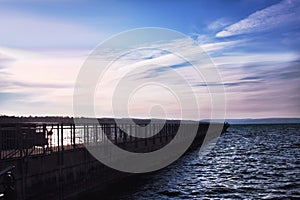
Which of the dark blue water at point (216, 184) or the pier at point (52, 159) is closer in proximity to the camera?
the pier at point (52, 159)

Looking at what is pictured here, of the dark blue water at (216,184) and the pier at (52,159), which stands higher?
the pier at (52,159)

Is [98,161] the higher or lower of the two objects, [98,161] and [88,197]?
the higher

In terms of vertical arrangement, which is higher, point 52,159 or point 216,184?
point 52,159

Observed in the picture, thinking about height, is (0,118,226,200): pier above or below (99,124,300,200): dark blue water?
above

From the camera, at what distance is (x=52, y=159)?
680 inches

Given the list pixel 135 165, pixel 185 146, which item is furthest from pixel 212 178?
pixel 185 146

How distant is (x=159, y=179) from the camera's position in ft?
97.5

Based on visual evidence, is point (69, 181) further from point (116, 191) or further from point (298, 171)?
point (298, 171)

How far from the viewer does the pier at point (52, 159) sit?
588 inches

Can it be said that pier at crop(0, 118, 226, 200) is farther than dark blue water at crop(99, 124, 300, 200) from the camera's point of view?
No

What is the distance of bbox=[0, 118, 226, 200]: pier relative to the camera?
1493 centimetres

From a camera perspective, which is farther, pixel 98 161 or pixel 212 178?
Result: pixel 212 178

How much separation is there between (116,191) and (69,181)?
492 cm

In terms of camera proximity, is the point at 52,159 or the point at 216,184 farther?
the point at 216,184
